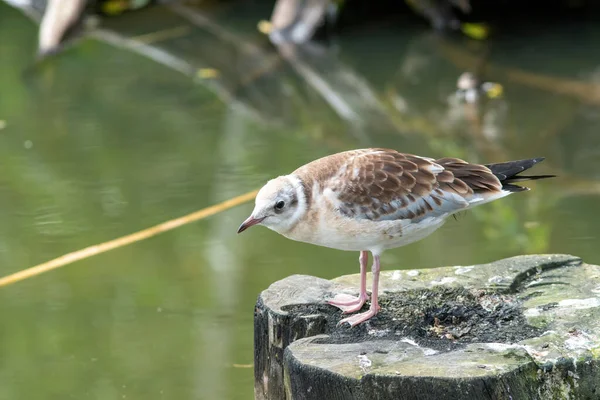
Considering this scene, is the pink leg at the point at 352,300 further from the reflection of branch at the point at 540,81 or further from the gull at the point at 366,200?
the reflection of branch at the point at 540,81

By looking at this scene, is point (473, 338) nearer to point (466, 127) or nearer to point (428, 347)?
point (428, 347)

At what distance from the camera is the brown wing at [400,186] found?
3631mm

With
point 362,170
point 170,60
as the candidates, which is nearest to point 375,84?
point 170,60

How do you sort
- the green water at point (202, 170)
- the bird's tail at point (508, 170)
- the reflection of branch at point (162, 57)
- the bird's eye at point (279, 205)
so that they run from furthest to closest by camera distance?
1. the reflection of branch at point (162, 57)
2. the green water at point (202, 170)
3. the bird's tail at point (508, 170)
4. the bird's eye at point (279, 205)

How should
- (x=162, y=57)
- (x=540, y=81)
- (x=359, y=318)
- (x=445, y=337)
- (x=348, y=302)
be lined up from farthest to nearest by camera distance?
(x=162, y=57)
(x=540, y=81)
(x=348, y=302)
(x=359, y=318)
(x=445, y=337)

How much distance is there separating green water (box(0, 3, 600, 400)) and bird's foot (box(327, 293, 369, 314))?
1.01 m

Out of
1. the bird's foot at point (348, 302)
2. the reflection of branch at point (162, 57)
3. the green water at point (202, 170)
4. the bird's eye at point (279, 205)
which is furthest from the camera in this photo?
the reflection of branch at point (162, 57)

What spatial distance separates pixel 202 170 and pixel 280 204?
12.1 feet

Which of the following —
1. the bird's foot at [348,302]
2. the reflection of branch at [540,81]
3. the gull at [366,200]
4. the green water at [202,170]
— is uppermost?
the gull at [366,200]

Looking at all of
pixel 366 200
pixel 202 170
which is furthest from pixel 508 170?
pixel 202 170

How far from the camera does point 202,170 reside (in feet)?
23.6

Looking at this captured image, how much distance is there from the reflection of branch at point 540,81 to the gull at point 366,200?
514 centimetres

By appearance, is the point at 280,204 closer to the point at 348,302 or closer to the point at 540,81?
the point at 348,302

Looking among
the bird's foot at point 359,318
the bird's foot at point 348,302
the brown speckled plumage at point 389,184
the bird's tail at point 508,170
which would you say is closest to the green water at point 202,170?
the bird's foot at point 348,302
